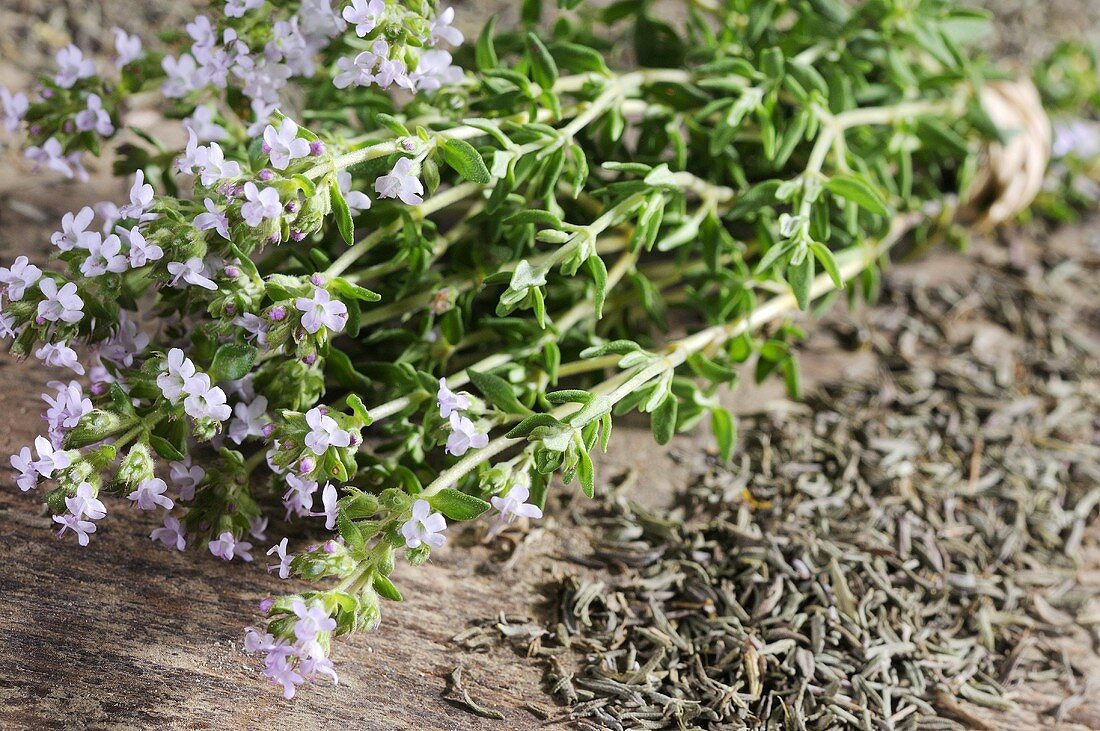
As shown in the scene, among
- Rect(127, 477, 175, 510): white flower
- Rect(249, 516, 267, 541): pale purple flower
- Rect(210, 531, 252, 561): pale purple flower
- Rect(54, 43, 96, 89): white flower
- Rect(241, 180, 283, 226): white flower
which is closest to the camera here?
Rect(241, 180, 283, 226): white flower

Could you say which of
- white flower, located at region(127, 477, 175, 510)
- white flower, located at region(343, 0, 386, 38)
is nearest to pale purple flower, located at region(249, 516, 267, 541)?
white flower, located at region(127, 477, 175, 510)

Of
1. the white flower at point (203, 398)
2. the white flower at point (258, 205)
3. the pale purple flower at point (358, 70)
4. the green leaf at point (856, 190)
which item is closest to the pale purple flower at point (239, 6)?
the pale purple flower at point (358, 70)

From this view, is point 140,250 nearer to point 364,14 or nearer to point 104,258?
point 104,258

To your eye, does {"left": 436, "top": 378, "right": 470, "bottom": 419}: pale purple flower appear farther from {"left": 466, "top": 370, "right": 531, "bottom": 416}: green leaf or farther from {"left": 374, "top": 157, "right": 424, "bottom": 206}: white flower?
{"left": 374, "top": 157, "right": 424, "bottom": 206}: white flower

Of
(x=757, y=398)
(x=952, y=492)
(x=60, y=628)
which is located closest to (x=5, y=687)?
(x=60, y=628)

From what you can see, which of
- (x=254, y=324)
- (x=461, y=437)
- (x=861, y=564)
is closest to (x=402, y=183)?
(x=254, y=324)

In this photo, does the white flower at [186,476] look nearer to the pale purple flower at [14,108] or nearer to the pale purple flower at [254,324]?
the pale purple flower at [254,324]

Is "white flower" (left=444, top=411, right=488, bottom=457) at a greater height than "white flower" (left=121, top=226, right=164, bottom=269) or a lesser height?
lesser
